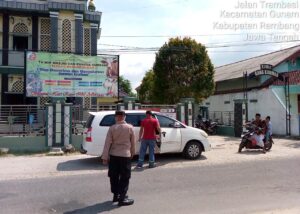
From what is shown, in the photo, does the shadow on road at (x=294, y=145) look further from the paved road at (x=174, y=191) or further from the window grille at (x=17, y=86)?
the window grille at (x=17, y=86)

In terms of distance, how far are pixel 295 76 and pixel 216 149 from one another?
963cm

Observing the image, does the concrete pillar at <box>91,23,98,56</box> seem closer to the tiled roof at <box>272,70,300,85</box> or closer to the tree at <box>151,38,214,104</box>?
the tree at <box>151,38,214,104</box>

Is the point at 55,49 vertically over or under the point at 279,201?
over

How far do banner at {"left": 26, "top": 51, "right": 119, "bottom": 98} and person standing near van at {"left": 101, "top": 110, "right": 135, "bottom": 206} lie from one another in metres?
10.5

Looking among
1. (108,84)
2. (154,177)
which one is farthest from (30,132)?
(154,177)

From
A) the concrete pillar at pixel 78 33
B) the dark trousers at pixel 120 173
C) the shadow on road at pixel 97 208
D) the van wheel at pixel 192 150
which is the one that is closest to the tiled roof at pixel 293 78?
the van wheel at pixel 192 150

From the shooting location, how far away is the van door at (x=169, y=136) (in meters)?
11.7

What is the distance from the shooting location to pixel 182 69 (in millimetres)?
23766

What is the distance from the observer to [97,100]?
20.0 metres

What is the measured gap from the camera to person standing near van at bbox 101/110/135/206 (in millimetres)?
6406

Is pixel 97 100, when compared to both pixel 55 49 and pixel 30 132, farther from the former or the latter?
pixel 30 132

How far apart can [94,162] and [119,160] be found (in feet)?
18.6

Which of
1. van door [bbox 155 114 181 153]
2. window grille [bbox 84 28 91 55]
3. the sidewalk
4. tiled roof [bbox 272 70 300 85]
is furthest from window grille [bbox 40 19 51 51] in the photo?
tiled roof [bbox 272 70 300 85]

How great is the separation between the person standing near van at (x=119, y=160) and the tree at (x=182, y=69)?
17.5 m
